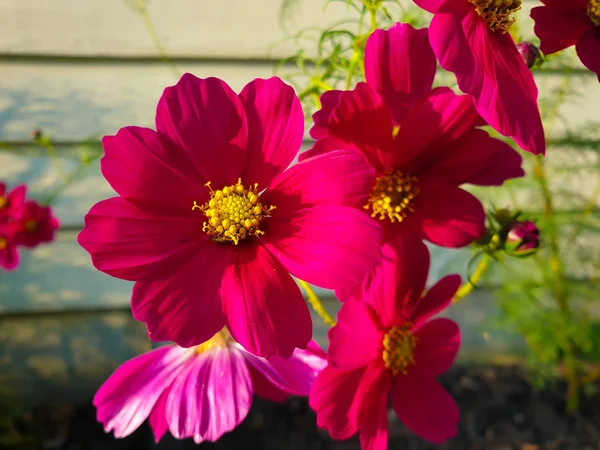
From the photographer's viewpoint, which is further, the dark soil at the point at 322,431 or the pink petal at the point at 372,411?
the dark soil at the point at 322,431

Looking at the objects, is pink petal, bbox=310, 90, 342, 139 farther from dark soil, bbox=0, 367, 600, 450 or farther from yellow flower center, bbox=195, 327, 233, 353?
dark soil, bbox=0, 367, 600, 450

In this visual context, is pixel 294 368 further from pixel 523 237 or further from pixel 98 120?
pixel 98 120

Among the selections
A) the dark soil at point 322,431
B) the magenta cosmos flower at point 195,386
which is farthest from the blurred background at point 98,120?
the magenta cosmos flower at point 195,386

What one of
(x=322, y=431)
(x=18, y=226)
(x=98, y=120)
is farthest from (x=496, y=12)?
(x=322, y=431)

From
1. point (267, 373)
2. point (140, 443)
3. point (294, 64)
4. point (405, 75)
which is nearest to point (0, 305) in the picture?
point (140, 443)

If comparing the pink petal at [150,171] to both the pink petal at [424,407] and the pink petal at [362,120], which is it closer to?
the pink petal at [362,120]

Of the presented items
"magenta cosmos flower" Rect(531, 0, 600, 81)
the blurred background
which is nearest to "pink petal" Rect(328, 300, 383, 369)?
"magenta cosmos flower" Rect(531, 0, 600, 81)
